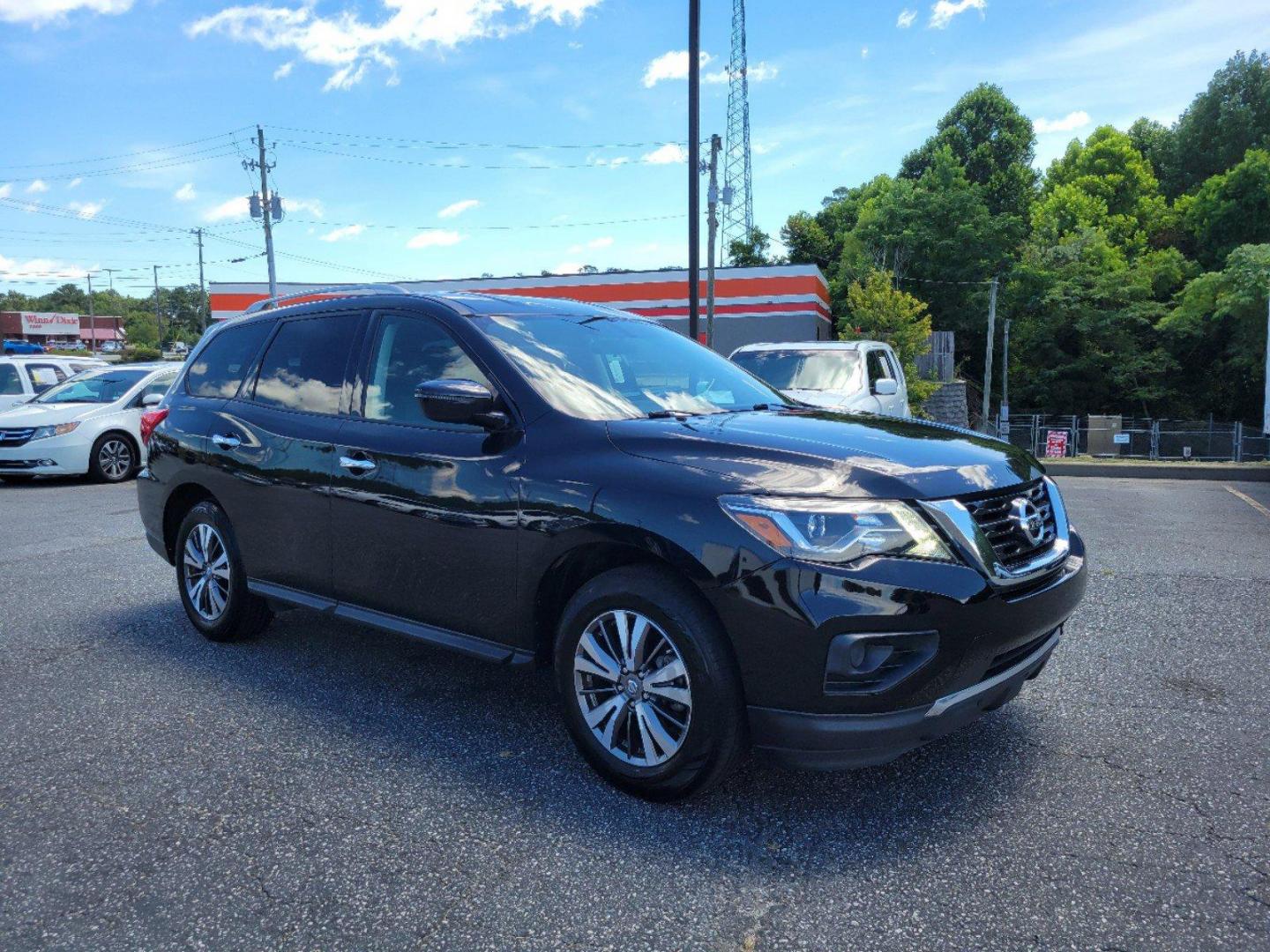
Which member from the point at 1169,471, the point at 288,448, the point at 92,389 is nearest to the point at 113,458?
the point at 92,389

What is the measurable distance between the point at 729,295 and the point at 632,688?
28.5m

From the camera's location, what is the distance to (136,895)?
8.03ft

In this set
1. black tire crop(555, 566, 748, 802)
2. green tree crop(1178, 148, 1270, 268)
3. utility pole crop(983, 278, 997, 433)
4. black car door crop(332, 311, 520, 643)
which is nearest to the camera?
black tire crop(555, 566, 748, 802)

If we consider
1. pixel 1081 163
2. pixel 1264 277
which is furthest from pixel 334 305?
pixel 1081 163

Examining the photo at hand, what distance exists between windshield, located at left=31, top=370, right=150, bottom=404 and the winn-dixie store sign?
109844 mm

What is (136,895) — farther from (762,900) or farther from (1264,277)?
(1264,277)

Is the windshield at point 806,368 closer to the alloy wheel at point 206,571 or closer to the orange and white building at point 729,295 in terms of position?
the alloy wheel at point 206,571

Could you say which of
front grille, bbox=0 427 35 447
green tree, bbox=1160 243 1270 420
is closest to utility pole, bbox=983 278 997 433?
green tree, bbox=1160 243 1270 420

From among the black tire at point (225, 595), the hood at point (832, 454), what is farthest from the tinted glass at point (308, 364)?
the hood at point (832, 454)

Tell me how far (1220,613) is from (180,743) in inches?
213

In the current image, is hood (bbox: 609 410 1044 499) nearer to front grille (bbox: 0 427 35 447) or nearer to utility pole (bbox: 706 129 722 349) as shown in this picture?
front grille (bbox: 0 427 35 447)

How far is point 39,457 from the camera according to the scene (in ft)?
38.9

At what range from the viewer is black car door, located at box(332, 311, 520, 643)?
129 inches

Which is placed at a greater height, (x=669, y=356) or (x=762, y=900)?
(x=669, y=356)
